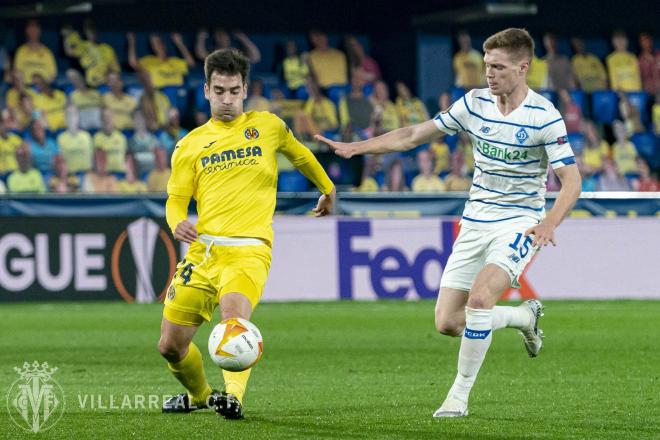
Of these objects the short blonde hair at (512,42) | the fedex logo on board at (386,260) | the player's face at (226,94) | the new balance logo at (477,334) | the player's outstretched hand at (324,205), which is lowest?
the fedex logo on board at (386,260)

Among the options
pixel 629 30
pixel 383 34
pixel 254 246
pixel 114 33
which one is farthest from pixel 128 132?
pixel 254 246

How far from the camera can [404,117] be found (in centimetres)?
2316

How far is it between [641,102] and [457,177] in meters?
5.83

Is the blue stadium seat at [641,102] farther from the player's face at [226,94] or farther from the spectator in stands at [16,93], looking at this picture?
the player's face at [226,94]

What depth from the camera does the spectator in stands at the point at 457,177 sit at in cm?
2114

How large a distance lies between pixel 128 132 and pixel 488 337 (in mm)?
14675

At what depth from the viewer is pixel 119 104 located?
70.0 feet

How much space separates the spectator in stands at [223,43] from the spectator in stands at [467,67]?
367cm

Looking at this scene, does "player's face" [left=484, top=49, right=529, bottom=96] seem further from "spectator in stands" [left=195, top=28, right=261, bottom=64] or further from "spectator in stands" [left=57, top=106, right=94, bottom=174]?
"spectator in stands" [left=195, top=28, right=261, bottom=64]

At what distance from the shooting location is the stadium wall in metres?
16.7

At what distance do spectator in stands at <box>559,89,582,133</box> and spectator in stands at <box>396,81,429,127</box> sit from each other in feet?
8.64

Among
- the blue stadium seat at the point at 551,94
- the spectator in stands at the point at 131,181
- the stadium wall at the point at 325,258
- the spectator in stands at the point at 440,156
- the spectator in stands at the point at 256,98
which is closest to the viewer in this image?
the stadium wall at the point at 325,258

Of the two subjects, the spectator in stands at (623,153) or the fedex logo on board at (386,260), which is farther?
the spectator in stands at (623,153)

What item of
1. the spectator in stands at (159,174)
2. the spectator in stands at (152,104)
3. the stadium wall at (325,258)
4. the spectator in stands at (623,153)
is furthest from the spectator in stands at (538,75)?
the spectator in stands at (159,174)
